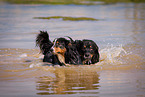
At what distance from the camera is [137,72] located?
5902mm

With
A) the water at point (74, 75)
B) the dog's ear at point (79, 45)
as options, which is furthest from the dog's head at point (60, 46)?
the water at point (74, 75)

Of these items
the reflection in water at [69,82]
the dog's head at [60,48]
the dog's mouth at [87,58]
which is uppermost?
the dog's head at [60,48]

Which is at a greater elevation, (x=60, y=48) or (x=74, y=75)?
(x=60, y=48)

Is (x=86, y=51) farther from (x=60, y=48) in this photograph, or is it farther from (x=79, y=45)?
(x=60, y=48)

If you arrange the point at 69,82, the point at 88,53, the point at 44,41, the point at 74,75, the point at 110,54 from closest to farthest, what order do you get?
the point at 69,82 < the point at 74,75 < the point at 88,53 < the point at 44,41 < the point at 110,54

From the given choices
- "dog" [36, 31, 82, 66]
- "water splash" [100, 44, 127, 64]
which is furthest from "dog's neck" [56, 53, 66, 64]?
"water splash" [100, 44, 127, 64]

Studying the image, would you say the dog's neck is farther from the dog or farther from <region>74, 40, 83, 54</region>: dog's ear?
<region>74, 40, 83, 54</region>: dog's ear

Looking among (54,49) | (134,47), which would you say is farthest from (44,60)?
(134,47)

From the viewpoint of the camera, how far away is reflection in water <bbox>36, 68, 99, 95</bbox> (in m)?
4.70

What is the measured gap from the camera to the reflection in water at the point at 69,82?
15.4 feet

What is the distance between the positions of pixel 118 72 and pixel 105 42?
3601 millimetres

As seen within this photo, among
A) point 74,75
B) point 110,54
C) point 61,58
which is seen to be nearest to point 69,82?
point 74,75

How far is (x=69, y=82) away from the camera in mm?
5191

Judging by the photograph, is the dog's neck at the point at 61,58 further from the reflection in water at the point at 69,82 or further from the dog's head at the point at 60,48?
the reflection in water at the point at 69,82
